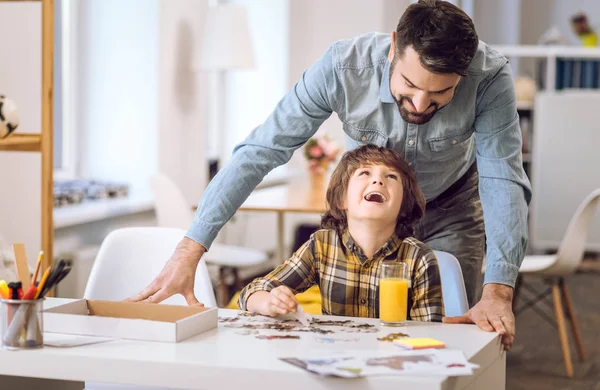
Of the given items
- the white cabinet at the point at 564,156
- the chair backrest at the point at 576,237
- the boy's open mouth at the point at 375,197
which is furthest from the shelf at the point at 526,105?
the boy's open mouth at the point at 375,197

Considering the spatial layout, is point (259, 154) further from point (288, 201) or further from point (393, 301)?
point (288, 201)

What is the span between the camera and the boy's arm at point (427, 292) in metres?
1.76

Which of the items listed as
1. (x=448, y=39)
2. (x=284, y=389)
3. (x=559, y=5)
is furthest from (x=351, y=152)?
(x=559, y=5)

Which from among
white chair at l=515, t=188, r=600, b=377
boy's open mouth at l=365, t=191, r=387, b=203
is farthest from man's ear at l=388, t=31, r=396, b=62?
white chair at l=515, t=188, r=600, b=377

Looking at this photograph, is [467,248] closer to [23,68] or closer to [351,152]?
[351,152]

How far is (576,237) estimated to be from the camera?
369 centimetres

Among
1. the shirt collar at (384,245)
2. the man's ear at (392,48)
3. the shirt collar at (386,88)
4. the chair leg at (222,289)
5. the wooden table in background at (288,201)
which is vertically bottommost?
the chair leg at (222,289)

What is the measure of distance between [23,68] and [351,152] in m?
1.54

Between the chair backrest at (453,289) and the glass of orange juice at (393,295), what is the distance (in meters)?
0.38

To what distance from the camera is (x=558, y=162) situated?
264 inches

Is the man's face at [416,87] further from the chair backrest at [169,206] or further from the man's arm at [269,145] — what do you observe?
the chair backrest at [169,206]

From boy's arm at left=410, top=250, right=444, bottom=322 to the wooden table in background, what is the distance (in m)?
1.68

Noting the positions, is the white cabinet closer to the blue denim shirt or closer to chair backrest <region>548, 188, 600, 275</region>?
chair backrest <region>548, 188, 600, 275</region>

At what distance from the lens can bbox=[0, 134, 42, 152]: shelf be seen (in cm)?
287
